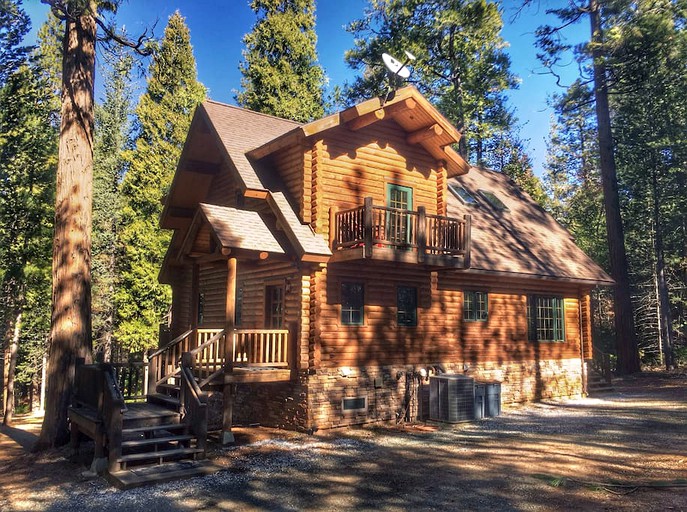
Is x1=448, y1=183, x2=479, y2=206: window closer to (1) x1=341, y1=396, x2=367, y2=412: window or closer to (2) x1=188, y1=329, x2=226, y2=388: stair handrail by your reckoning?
(1) x1=341, y1=396, x2=367, y2=412: window

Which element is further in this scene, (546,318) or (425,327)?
(546,318)

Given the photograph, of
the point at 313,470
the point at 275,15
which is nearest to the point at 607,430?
the point at 313,470

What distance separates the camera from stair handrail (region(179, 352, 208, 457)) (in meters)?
9.97

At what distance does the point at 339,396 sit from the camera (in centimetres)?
1339

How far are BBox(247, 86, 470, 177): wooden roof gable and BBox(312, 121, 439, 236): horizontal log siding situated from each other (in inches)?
13.3

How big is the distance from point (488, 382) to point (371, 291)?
4600 millimetres

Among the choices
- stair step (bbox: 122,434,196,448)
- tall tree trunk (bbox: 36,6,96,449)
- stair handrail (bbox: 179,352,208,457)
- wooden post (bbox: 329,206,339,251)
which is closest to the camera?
stair step (bbox: 122,434,196,448)

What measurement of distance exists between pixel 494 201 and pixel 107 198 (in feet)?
67.6

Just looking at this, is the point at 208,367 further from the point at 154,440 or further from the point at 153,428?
the point at 154,440

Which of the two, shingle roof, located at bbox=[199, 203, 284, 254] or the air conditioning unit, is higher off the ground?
shingle roof, located at bbox=[199, 203, 284, 254]

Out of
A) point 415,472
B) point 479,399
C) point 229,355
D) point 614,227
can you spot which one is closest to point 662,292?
point 614,227

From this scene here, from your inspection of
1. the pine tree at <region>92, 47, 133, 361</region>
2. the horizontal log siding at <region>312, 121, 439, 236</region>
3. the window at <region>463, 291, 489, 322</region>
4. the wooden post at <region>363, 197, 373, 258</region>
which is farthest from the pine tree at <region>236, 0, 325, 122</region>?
the wooden post at <region>363, 197, 373, 258</region>

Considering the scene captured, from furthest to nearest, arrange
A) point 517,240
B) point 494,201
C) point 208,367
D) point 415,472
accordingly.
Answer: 1. point 494,201
2. point 517,240
3. point 208,367
4. point 415,472

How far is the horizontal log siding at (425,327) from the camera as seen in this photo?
45.0 feet
